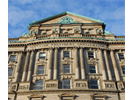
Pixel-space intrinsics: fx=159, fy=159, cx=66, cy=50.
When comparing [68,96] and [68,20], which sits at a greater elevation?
[68,20]

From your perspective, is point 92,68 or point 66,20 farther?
point 66,20

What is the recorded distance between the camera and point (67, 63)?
29438 mm

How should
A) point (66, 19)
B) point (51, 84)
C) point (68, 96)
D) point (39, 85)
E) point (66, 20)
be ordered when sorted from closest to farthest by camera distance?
point (68, 96), point (51, 84), point (39, 85), point (66, 20), point (66, 19)

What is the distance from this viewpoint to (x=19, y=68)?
29.7m

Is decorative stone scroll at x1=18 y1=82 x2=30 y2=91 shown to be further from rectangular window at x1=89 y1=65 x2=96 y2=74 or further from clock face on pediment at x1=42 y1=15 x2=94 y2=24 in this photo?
clock face on pediment at x1=42 y1=15 x2=94 y2=24

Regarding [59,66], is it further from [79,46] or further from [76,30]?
[76,30]

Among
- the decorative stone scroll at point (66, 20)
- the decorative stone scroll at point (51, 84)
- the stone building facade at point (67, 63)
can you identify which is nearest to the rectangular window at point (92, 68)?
the stone building facade at point (67, 63)

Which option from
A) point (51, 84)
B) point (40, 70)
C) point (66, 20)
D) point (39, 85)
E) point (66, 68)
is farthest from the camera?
point (66, 20)

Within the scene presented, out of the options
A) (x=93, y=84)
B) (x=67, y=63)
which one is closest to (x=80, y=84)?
(x=93, y=84)

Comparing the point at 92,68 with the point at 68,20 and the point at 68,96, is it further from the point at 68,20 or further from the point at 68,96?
the point at 68,20

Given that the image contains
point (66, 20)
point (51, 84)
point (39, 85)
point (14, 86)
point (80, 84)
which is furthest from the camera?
point (66, 20)

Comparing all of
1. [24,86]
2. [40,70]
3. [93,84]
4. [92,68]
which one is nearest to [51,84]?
[40,70]

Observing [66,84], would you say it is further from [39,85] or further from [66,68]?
[39,85]

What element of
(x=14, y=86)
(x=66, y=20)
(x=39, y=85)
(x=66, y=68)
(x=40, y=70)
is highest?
(x=66, y=20)
